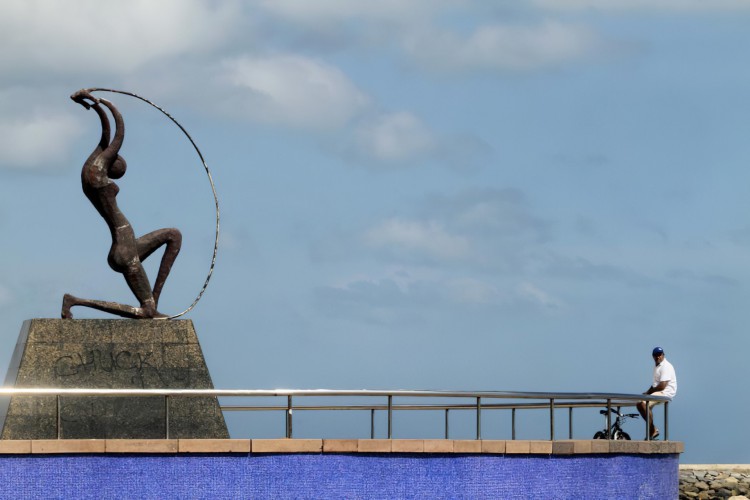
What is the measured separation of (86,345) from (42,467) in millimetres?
2713

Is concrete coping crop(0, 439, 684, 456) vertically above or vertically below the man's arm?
below

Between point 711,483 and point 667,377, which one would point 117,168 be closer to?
point 667,377

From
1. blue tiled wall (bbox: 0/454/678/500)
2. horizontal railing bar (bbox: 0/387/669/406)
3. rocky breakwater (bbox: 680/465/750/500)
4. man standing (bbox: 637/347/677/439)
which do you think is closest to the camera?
horizontal railing bar (bbox: 0/387/669/406)

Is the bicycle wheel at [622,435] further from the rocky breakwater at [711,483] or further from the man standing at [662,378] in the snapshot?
the rocky breakwater at [711,483]

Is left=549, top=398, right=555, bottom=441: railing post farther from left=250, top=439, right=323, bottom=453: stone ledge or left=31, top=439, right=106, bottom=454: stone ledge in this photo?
left=31, top=439, right=106, bottom=454: stone ledge

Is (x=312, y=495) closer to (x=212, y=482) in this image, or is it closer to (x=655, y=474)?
(x=212, y=482)

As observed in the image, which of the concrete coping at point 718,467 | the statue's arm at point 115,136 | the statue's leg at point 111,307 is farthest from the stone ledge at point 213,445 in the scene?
the concrete coping at point 718,467

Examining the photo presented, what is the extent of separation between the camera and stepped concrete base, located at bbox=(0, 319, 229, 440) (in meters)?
23.4

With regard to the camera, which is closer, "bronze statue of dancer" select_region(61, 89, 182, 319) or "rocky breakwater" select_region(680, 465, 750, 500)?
"bronze statue of dancer" select_region(61, 89, 182, 319)

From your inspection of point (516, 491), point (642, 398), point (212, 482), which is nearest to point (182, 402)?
point (212, 482)

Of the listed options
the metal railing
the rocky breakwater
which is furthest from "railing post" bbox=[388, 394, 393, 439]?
the rocky breakwater

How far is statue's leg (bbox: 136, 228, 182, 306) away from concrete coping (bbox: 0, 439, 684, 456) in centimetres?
385

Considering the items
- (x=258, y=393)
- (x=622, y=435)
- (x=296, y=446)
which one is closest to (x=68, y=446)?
(x=258, y=393)

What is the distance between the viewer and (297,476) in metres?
22.1
